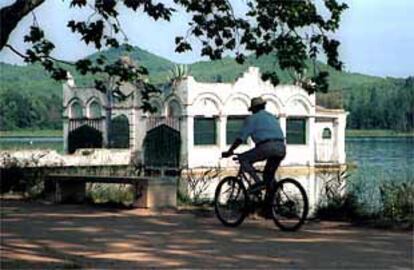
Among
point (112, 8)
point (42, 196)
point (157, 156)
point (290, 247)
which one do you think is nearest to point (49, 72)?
point (112, 8)

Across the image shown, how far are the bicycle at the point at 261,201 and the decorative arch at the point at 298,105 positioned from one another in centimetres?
5663

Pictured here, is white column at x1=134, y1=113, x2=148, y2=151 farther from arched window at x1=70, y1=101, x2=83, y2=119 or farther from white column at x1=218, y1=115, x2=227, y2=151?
arched window at x1=70, y1=101, x2=83, y2=119

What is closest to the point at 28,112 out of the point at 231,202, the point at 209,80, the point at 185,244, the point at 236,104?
the point at 236,104

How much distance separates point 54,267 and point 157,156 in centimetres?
5538

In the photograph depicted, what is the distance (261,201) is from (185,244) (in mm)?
2072

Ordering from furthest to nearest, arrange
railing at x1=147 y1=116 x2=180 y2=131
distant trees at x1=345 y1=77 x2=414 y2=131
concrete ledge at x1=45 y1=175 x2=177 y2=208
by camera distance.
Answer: railing at x1=147 y1=116 x2=180 y2=131
distant trees at x1=345 y1=77 x2=414 y2=131
concrete ledge at x1=45 y1=175 x2=177 y2=208

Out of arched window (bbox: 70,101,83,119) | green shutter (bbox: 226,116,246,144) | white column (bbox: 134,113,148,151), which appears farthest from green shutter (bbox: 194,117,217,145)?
arched window (bbox: 70,101,83,119)

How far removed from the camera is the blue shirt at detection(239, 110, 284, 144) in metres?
12.5

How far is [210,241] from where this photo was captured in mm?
11414

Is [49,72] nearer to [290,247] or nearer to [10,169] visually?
[290,247]

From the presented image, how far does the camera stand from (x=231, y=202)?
43.7ft

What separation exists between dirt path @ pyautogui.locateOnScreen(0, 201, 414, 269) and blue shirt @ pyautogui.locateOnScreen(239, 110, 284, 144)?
1259mm

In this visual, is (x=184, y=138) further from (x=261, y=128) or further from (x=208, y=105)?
(x=261, y=128)

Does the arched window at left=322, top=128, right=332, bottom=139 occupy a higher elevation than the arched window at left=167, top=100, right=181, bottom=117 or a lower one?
lower
